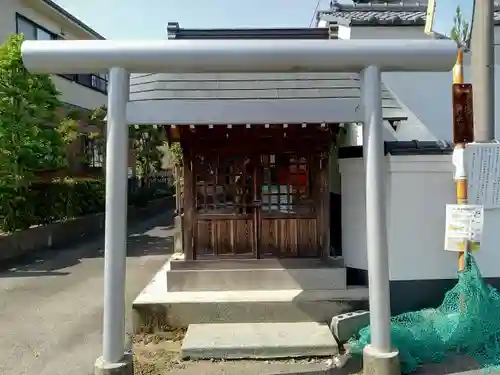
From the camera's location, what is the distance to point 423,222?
21.1 ft

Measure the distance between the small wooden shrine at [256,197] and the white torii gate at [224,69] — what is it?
2.11 metres

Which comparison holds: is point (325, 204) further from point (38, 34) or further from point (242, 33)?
point (38, 34)

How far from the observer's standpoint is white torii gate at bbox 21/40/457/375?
4645mm

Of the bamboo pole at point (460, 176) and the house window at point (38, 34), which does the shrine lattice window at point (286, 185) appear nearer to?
the bamboo pole at point (460, 176)

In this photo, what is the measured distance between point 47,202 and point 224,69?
437 inches

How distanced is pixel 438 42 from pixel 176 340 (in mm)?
4898

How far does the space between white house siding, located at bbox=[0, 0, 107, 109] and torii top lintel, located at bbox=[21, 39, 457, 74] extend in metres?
12.8

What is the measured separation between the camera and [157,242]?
14828 millimetres

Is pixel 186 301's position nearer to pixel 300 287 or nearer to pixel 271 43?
pixel 300 287

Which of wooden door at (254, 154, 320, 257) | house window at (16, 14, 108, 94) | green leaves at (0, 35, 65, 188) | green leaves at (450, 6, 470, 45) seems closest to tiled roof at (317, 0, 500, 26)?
green leaves at (450, 6, 470, 45)

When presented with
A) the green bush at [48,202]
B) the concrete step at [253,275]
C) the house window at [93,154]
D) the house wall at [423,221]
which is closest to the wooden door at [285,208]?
the concrete step at [253,275]

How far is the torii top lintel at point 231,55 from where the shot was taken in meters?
4.64

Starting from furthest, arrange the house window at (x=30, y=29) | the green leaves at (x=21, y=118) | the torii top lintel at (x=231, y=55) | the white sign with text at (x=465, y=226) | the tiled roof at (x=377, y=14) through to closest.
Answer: the house window at (x=30, y=29), the green leaves at (x=21, y=118), the tiled roof at (x=377, y=14), the white sign with text at (x=465, y=226), the torii top lintel at (x=231, y=55)

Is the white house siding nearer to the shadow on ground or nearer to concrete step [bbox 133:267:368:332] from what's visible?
the shadow on ground
